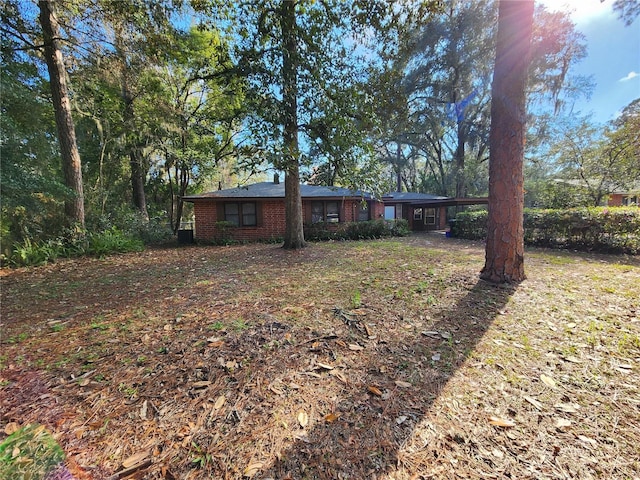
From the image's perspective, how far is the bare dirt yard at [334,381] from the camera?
1.61m

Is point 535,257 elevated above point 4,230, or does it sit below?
below

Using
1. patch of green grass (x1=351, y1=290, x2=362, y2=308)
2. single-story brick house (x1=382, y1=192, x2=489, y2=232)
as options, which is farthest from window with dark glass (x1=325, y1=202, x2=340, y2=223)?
patch of green grass (x1=351, y1=290, x2=362, y2=308)

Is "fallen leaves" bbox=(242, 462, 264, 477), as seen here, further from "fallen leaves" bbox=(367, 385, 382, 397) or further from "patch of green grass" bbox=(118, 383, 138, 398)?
"patch of green grass" bbox=(118, 383, 138, 398)

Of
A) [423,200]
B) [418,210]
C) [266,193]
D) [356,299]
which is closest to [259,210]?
[266,193]

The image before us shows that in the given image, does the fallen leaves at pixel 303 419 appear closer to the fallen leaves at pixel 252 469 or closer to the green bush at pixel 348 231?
the fallen leaves at pixel 252 469

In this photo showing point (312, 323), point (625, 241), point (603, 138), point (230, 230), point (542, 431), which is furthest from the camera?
point (603, 138)

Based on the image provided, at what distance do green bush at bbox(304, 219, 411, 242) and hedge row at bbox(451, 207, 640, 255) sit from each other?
18.9ft

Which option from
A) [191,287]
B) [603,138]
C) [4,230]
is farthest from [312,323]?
[603,138]

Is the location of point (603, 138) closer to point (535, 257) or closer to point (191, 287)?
point (535, 257)

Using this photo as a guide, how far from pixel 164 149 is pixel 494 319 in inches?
615

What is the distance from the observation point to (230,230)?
41.2ft

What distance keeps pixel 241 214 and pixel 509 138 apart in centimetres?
1088

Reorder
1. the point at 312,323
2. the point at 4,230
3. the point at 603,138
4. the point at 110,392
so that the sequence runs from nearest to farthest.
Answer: the point at 110,392 < the point at 312,323 < the point at 4,230 < the point at 603,138

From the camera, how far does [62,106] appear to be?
8133 mm
